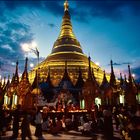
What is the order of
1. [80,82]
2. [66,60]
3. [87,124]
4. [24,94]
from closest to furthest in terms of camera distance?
[87,124], [24,94], [80,82], [66,60]

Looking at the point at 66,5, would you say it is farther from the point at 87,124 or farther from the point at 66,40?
the point at 87,124

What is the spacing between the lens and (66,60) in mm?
43531

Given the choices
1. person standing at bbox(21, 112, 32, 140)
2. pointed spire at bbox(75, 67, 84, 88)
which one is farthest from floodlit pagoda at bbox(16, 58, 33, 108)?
person standing at bbox(21, 112, 32, 140)

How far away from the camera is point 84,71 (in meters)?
41.0

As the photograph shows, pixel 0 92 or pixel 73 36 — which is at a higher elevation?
pixel 73 36

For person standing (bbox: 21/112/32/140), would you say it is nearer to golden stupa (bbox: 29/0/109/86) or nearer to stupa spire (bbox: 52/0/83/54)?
golden stupa (bbox: 29/0/109/86)

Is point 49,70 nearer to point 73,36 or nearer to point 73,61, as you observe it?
point 73,61

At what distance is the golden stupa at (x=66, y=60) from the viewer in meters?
40.4

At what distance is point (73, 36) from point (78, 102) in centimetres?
2355

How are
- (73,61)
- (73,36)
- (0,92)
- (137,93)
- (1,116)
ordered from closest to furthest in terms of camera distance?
(1,116)
(0,92)
(137,93)
(73,61)
(73,36)

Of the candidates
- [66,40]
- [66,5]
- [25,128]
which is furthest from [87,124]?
[66,5]

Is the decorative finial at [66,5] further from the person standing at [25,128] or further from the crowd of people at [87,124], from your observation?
the person standing at [25,128]

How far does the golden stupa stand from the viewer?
1592 inches

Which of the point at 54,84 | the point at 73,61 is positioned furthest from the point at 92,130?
the point at 73,61
